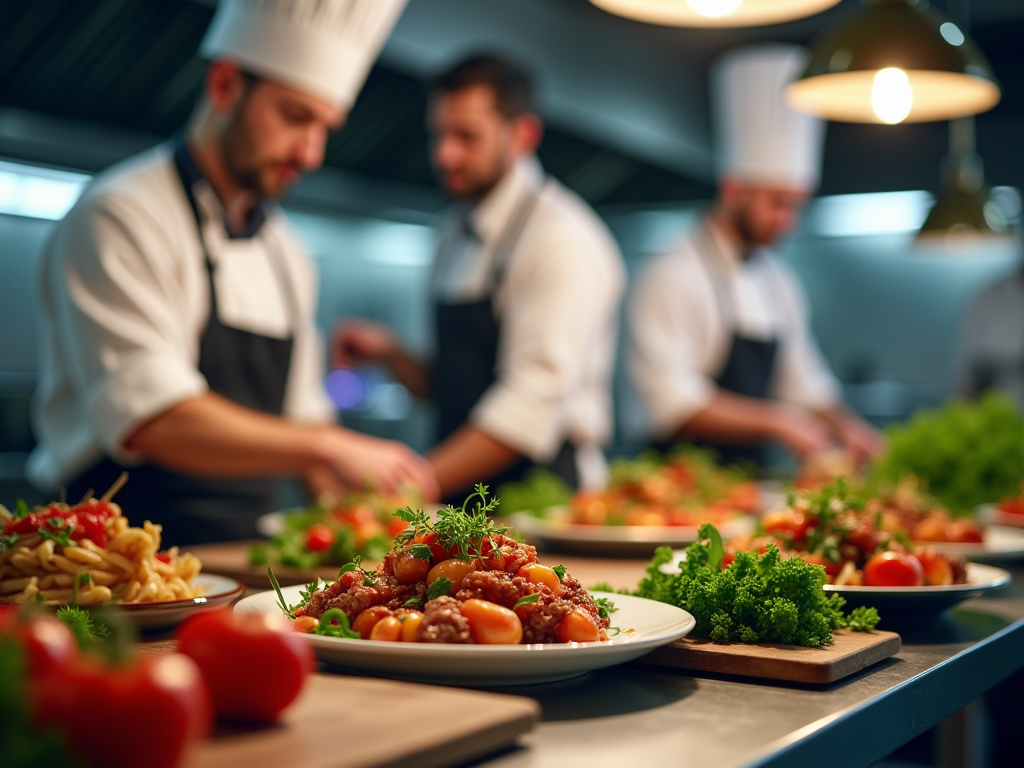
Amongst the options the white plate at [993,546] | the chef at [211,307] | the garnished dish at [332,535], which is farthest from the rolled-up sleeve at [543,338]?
the white plate at [993,546]

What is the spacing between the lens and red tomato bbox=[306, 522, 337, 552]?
1870 mm

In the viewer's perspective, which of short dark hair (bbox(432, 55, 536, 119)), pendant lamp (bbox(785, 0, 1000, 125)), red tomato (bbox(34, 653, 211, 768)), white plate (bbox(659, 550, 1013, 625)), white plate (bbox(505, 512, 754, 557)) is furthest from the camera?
short dark hair (bbox(432, 55, 536, 119))

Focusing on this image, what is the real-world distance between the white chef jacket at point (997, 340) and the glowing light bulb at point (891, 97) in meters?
2.85

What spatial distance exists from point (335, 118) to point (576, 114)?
340 centimetres

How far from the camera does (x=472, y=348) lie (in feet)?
11.5

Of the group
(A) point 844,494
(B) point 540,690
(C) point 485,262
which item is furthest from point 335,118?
(B) point 540,690

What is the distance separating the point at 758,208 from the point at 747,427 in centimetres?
103

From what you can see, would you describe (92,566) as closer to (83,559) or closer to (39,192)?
(83,559)

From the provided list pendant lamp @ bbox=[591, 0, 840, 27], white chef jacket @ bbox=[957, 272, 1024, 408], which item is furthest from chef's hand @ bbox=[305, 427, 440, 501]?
white chef jacket @ bbox=[957, 272, 1024, 408]

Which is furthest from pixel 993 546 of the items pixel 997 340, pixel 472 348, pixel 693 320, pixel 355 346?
pixel 997 340

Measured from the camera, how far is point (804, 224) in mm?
8469

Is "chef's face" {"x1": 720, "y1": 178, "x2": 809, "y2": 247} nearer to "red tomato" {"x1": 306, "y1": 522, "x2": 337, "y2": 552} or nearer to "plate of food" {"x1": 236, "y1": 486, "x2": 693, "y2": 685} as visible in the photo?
"red tomato" {"x1": 306, "y1": 522, "x2": 337, "y2": 552}

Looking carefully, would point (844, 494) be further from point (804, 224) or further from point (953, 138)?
point (804, 224)

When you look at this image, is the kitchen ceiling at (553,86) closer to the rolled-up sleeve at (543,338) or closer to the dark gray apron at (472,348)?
the dark gray apron at (472,348)
